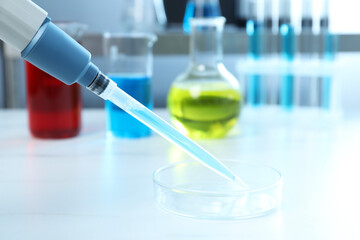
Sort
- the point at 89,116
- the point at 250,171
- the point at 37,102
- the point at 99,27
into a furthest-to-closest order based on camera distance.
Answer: the point at 99,27 < the point at 89,116 < the point at 37,102 < the point at 250,171

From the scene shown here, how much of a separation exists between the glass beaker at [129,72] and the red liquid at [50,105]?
59 mm

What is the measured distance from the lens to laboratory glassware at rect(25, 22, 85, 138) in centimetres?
76

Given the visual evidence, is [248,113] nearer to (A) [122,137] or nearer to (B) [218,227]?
(A) [122,137]

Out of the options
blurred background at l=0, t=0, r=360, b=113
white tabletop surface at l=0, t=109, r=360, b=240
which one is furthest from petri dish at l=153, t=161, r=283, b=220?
blurred background at l=0, t=0, r=360, b=113

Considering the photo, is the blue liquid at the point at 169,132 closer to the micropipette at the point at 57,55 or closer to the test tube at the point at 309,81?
the micropipette at the point at 57,55

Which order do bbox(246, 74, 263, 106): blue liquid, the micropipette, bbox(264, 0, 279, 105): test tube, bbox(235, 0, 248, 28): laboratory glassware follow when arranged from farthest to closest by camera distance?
bbox(235, 0, 248, 28): laboratory glassware < bbox(264, 0, 279, 105): test tube < bbox(246, 74, 263, 106): blue liquid < the micropipette

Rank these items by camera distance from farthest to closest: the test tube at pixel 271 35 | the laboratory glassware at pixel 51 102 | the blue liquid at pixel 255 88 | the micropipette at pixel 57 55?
the test tube at pixel 271 35 < the blue liquid at pixel 255 88 < the laboratory glassware at pixel 51 102 < the micropipette at pixel 57 55

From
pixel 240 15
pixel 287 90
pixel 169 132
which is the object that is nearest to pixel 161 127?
pixel 169 132

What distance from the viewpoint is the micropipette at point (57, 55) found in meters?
0.41

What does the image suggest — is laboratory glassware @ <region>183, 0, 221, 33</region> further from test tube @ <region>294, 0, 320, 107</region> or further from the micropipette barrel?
the micropipette barrel

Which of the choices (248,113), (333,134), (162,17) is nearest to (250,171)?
(333,134)

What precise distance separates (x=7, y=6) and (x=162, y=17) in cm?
180

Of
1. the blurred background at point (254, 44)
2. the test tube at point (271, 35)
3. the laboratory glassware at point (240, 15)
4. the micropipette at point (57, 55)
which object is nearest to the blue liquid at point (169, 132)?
the micropipette at point (57, 55)

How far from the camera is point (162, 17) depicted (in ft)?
7.14
